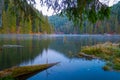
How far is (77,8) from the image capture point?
677 cm

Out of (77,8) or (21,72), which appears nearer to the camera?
(77,8)

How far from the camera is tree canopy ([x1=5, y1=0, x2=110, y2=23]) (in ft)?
21.4

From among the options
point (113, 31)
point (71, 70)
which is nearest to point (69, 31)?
point (113, 31)

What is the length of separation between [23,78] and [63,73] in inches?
135

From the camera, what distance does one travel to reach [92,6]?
6559 mm

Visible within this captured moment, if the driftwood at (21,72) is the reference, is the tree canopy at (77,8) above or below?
above

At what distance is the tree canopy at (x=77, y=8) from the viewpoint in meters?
6.54

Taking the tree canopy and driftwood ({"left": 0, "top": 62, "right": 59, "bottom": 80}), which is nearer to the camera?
the tree canopy

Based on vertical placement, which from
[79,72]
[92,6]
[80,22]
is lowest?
[79,72]

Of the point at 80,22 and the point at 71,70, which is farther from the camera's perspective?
the point at 71,70

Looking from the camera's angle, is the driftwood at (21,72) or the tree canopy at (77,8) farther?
the driftwood at (21,72)

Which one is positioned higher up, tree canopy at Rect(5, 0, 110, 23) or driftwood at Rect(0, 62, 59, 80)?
tree canopy at Rect(5, 0, 110, 23)

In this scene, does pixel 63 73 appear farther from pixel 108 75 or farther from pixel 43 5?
pixel 43 5

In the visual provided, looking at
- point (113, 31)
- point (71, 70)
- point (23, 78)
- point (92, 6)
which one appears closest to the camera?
point (92, 6)
